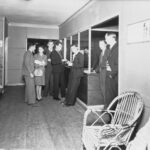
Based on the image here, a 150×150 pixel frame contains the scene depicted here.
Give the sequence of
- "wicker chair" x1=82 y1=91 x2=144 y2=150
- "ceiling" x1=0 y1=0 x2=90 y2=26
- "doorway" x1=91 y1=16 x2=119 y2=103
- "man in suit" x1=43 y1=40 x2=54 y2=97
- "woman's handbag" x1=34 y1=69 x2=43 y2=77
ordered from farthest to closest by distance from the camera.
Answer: "man in suit" x1=43 y1=40 x2=54 y2=97, "woman's handbag" x1=34 y1=69 x2=43 y2=77, "doorway" x1=91 y1=16 x2=119 y2=103, "ceiling" x1=0 y1=0 x2=90 y2=26, "wicker chair" x1=82 y1=91 x2=144 y2=150

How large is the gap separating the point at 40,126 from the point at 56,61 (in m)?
2.76

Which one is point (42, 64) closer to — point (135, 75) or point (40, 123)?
point (40, 123)

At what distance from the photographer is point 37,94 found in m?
6.88

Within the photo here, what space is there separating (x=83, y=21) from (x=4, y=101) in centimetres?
334

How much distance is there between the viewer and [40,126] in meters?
4.57

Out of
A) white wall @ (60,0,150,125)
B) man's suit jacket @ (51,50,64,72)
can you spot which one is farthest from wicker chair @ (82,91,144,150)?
man's suit jacket @ (51,50,64,72)

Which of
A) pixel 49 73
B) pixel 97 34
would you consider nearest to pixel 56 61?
pixel 49 73

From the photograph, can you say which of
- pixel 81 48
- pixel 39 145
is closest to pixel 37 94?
pixel 81 48

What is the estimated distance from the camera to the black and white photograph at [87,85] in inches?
124

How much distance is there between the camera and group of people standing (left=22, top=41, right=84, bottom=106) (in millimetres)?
6086

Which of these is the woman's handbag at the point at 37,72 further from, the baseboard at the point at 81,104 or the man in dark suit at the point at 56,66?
the baseboard at the point at 81,104

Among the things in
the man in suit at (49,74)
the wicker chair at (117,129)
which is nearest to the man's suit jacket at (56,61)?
the man in suit at (49,74)

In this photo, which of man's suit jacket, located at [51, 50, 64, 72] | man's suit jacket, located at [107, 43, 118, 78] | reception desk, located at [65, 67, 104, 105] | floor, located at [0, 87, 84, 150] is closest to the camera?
floor, located at [0, 87, 84, 150]

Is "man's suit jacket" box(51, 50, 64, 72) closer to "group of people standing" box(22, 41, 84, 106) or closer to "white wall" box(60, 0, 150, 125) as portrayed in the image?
"group of people standing" box(22, 41, 84, 106)
